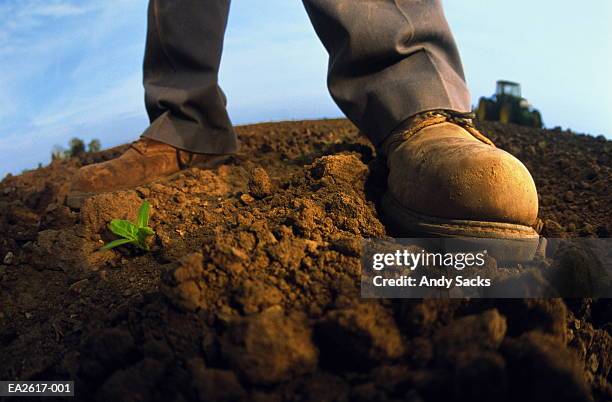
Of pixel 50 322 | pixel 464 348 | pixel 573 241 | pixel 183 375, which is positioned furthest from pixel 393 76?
pixel 50 322

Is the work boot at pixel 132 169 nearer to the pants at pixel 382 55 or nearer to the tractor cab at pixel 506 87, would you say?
the pants at pixel 382 55

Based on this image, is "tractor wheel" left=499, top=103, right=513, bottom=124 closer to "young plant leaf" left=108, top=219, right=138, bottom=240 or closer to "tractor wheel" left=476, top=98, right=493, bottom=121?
"tractor wheel" left=476, top=98, right=493, bottom=121

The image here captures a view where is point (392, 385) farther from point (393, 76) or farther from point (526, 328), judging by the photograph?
point (393, 76)

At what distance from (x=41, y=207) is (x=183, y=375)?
1970mm

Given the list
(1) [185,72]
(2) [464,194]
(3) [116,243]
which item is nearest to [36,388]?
(3) [116,243]

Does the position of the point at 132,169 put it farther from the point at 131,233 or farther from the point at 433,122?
the point at 433,122

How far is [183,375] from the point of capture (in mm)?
974

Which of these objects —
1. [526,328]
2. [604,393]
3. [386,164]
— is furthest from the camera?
[386,164]

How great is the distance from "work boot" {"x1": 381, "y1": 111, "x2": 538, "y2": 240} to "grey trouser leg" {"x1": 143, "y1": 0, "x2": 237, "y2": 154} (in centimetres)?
130

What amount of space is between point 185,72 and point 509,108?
420cm

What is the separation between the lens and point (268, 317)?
0.97m

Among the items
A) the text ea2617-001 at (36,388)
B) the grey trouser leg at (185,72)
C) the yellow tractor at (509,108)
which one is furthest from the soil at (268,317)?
the yellow tractor at (509,108)

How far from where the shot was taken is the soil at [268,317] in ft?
2.94

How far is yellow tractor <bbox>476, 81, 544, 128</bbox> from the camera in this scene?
536 cm
